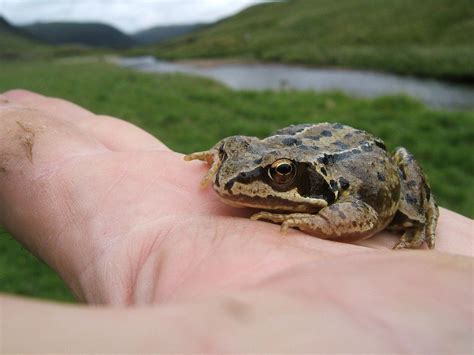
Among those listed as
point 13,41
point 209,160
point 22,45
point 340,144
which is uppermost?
point 13,41

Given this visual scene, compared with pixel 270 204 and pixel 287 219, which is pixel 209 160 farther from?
pixel 287 219

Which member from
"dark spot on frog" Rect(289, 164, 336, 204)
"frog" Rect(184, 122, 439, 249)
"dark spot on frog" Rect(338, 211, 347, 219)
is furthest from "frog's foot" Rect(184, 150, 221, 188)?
"dark spot on frog" Rect(338, 211, 347, 219)

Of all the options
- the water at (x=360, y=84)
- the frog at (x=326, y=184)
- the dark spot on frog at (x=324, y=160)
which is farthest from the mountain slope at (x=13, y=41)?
the dark spot on frog at (x=324, y=160)

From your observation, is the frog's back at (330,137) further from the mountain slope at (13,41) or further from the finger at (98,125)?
→ the mountain slope at (13,41)

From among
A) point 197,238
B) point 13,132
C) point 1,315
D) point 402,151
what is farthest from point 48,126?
point 402,151

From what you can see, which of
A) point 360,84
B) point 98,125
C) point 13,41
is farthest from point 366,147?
point 13,41

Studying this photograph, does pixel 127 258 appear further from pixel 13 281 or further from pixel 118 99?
pixel 118 99
